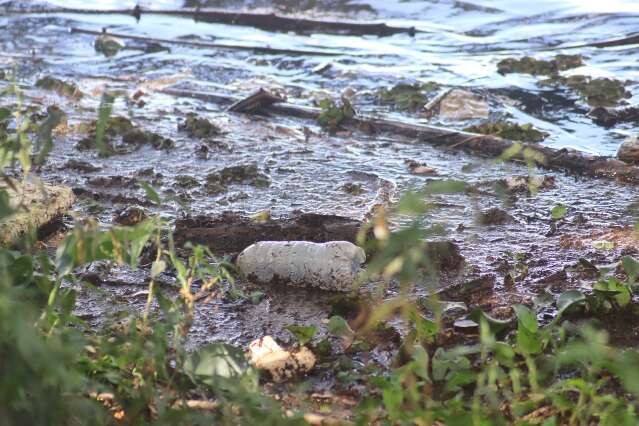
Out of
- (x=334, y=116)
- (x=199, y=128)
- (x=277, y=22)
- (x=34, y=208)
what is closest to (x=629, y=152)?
(x=334, y=116)

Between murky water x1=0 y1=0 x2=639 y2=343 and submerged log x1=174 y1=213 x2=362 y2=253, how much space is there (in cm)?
31

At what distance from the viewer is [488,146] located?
203 inches

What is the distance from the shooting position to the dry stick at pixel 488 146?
460 centimetres

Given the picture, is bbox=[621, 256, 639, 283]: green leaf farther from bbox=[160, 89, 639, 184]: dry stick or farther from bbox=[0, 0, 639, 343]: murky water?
bbox=[160, 89, 639, 184]: dry stick

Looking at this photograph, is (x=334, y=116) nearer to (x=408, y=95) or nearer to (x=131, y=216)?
(x=408, y=95)

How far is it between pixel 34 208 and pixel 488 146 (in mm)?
2755

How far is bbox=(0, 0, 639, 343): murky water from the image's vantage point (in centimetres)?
347

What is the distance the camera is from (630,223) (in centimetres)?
376

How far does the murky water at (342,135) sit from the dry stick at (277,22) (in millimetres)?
172

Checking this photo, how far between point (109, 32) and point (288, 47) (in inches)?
118

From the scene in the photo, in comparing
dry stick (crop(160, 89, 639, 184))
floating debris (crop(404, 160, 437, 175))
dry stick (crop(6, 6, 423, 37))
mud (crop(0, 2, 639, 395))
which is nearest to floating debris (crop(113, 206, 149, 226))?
mud (crop(0, 2, 639, 395))

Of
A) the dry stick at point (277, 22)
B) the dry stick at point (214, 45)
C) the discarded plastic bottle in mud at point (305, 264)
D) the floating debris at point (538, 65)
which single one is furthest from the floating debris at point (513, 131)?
the dry stick at point (277, 22)

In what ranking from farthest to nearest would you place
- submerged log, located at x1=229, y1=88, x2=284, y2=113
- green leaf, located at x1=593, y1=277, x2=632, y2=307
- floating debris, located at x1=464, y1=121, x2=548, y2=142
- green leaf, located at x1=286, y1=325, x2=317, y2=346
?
submerged log, located at x1=229, y1=88, x2=284, y2=113 → floating debris, located at x1=464, y1=121, x2=548, y2=142 → green leaf, located at x1=593, y1=277, x2=632, y2=307 → green leaf, located at x1=286, y1=325, x2=317, y2=346

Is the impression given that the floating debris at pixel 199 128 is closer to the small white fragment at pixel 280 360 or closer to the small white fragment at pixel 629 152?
the small white fragment at pixel 629 152
